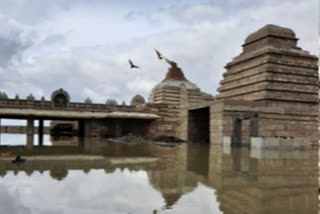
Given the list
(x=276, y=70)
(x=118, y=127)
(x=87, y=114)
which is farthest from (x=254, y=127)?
(x=118, y=127)

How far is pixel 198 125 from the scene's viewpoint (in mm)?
23594

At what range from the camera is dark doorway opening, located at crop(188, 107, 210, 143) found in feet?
75.5

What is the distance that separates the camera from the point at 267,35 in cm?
1944

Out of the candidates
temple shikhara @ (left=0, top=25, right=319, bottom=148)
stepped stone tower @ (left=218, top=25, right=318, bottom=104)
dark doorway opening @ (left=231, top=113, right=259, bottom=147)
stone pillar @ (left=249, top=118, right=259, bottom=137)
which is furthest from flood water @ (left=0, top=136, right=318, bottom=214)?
stepped stone tower @ (left=218, top=25, right=318, bottom=104)

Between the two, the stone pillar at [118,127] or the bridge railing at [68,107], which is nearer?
the stone pillar at [118,127]

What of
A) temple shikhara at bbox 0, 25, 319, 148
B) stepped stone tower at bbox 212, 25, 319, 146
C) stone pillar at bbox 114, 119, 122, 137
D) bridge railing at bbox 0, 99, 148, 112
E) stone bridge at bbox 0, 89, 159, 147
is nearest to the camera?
Answer: temple shikhara at bbox 0, 25, 319, 148

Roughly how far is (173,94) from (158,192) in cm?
2736

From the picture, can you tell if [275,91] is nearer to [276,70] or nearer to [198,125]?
[276,70]

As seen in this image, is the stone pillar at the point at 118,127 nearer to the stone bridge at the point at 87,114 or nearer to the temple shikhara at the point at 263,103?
the stone bridge at the point at 87,114

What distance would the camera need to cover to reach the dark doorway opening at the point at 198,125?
2302cm

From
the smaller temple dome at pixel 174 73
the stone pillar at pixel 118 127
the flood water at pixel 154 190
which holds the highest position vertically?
the smaller temple dome at pixel 174 73

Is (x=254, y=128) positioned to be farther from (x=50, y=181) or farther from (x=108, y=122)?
(x=108, y=122)

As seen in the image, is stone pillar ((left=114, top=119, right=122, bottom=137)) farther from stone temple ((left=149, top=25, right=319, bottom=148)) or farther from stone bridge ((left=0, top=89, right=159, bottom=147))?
stone temple ((left=149, top=25, right=319, bottom=148))

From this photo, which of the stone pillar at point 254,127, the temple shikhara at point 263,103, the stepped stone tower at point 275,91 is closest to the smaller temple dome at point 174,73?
the temple shikhara at point 263,103
